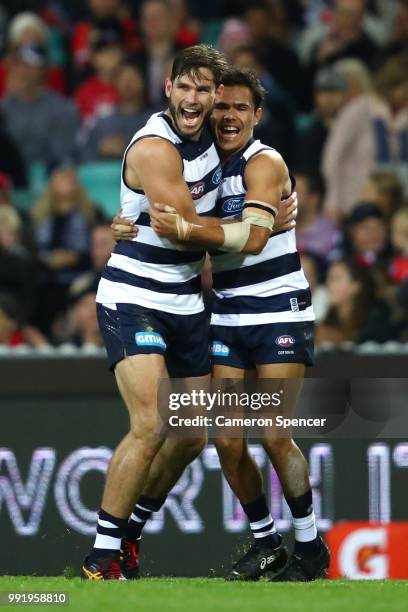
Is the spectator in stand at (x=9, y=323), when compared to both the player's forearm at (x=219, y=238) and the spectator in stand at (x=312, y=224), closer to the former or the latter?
the spectator in stand at (x=312, y=224)

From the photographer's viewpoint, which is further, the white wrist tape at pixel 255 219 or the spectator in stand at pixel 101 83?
the spectator in stand at pixel 101 83

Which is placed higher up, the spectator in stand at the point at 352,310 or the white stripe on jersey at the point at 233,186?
the white stripe on jersey at the point at 233,186

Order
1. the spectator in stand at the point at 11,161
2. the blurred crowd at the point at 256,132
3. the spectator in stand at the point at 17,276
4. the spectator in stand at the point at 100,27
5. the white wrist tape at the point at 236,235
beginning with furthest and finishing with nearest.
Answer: the spectator in stand at the point at 100,27 → the spectator in stand at the point at 11,161 → the blurred crowd at the point at 256,132 → the spectator in stand at the point at 17,276 → the white wrist tape at the point at 236,235

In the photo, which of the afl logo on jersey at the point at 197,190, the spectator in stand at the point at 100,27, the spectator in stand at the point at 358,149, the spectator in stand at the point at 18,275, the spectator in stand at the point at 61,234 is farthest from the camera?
the spectator in stand at the point at 100,27

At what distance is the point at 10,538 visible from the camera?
9.86m

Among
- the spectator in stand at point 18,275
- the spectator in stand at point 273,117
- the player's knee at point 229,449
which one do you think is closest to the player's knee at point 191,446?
the player's knee at point 229,449

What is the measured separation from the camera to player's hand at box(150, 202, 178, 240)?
8062 millimetres

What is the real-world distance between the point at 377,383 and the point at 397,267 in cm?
220

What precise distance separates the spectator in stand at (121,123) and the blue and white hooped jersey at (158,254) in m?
5.30

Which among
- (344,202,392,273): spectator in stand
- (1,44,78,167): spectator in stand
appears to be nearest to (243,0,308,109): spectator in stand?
(1,44,78,167): spectator in stand

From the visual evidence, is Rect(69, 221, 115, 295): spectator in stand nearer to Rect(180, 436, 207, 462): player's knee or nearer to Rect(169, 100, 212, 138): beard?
Rect(180, 436, 207, 462): player's knee

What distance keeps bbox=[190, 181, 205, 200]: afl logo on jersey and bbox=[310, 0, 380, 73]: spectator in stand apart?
20.4 feet

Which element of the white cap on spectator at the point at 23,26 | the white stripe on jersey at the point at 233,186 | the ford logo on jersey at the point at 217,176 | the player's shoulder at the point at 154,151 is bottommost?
the white stripe on jersey at the point at 233,186

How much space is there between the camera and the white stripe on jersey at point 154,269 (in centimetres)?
839
